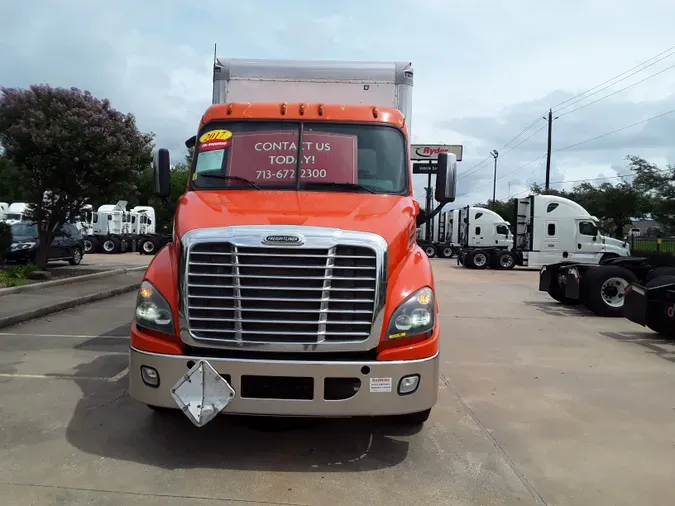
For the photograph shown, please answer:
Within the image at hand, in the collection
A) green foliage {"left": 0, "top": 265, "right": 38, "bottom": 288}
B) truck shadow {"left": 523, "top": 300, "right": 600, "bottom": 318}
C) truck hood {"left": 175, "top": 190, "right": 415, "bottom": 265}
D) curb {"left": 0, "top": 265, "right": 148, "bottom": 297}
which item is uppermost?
truck hood {"left": 175, "top": 190, "right": 415, "bottom": 265}

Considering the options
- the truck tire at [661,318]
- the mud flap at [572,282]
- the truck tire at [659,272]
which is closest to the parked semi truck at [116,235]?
the mud flap at [572,282]

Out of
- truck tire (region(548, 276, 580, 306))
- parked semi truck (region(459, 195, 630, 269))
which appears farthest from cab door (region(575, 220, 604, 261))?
truck tire (region(548, 276, 580, 306))

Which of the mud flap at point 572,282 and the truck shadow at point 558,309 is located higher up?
the mud flap at point 572,282

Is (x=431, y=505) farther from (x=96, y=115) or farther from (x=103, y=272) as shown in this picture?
(x=103, y=272)

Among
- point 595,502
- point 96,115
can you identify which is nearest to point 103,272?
point 96,115

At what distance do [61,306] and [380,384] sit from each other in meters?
9.07

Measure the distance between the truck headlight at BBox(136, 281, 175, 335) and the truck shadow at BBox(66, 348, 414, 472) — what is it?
963 millimetres

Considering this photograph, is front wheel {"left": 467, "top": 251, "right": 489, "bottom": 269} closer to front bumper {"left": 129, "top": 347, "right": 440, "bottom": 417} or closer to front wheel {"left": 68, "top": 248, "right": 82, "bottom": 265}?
front wheel {"left": 68, "top": 248, "right": 82, "bottom": 265}

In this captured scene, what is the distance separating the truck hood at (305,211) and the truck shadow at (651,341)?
535 centimetres

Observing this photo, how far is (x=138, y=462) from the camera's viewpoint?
4.20m

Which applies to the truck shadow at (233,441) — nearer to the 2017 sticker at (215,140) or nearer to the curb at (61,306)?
the 2017 sticker at (215,140)

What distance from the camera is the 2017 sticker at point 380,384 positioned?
13.0 feet

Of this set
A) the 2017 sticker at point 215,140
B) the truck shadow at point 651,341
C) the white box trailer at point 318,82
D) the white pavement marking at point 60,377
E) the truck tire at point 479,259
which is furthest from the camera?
the truck tire at point 479,259

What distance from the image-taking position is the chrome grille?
4023mm
